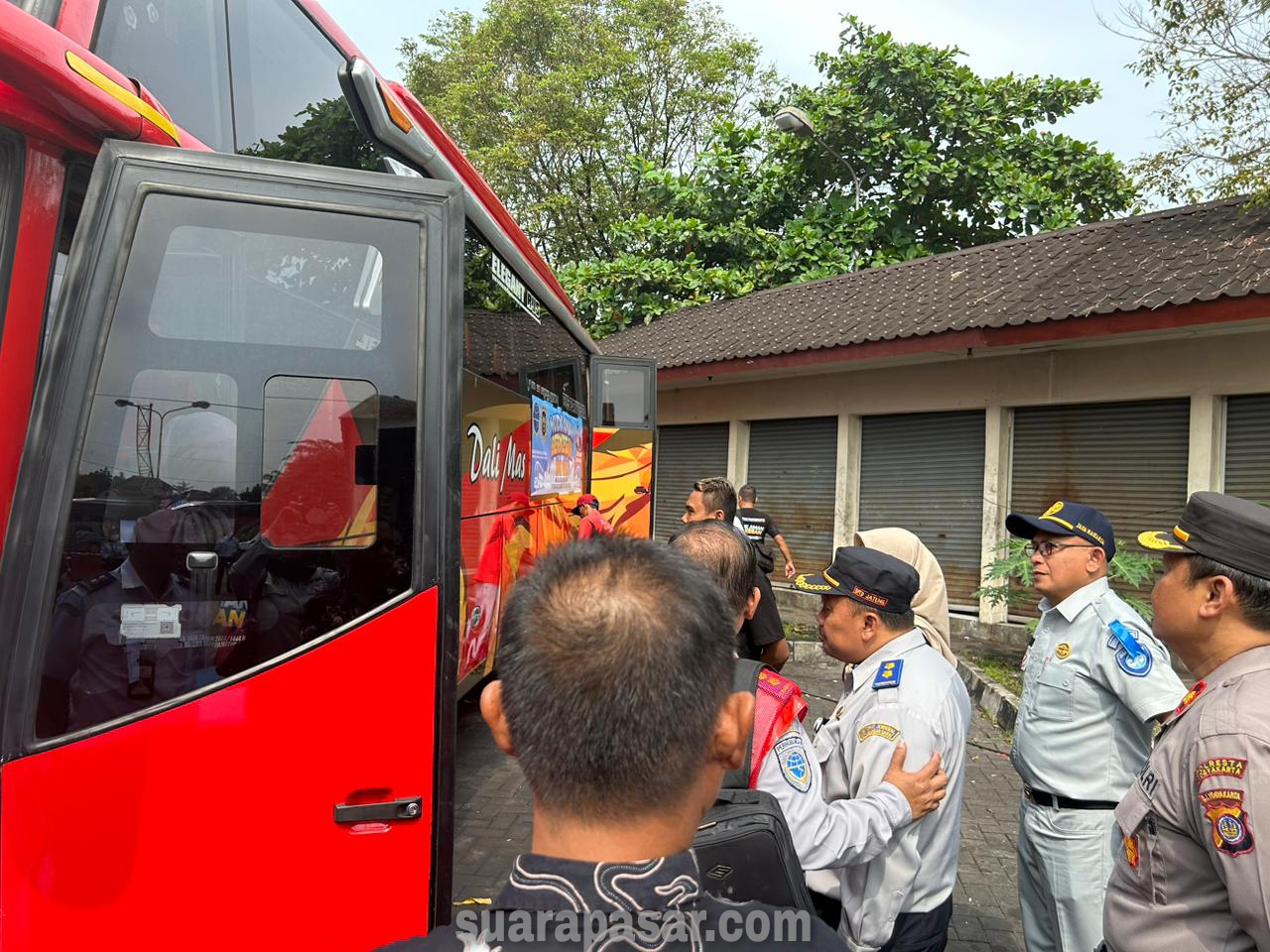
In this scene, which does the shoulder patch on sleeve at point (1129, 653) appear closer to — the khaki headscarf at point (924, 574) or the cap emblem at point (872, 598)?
the khaki headscarf at point (924, 574)

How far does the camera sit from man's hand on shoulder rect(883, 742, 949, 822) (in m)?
2.14

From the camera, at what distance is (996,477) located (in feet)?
33.2

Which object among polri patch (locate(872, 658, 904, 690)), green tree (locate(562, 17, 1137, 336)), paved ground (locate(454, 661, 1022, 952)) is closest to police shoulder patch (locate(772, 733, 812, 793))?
polri patch (locate(872, 658, 904, 690))

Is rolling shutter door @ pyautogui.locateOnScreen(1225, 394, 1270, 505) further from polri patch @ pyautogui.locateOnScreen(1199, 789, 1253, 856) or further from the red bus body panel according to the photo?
the red bus body panel

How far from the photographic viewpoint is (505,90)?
23.1 m

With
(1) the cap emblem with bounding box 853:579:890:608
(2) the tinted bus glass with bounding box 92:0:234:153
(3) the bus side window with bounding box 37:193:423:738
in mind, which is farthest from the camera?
(2) the tinted bus glass with bounding box 92:0:234:153

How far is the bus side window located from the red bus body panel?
0.10 meters

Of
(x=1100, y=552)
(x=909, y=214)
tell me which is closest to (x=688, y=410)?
(x=909, y=214)

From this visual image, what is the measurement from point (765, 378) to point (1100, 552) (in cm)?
1029

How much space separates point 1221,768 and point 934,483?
9656 millimetres

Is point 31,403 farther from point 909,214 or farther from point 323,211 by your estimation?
point 909,214

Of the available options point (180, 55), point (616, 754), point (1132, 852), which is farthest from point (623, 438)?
point (616, 754)

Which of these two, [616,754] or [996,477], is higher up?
[996,477]

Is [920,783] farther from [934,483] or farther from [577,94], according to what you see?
[577,94]
